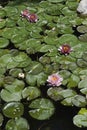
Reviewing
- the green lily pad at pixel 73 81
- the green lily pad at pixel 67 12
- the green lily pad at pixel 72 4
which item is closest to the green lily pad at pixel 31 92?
the green lily pad at pixel 73 81

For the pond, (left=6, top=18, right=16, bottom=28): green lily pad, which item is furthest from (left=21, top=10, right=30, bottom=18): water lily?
(left=6, top=18, right=16, bottom=28): green lily pad

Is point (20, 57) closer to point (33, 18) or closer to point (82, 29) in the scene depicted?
point (33, 18)

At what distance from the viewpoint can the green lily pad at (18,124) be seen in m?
2.14

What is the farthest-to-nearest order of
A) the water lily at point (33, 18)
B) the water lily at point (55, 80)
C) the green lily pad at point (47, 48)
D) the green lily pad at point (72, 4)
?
the green lily pad at point (72, 4)
the water lily at point (33, 18)
the green lily pad at point (47, 48)
the water lily at point (55, 80)

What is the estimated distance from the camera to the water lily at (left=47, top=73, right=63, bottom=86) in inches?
97.3

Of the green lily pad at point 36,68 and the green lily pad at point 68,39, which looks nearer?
the green lily pad at point 36,68

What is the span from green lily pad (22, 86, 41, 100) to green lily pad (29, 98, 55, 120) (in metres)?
0.05

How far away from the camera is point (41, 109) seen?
7.48ft

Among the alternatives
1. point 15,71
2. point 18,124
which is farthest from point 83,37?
point 18,124

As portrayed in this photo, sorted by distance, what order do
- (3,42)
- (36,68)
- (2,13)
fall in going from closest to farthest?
(36,68) → (3,42) → (2,13)

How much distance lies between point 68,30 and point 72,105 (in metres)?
0.98

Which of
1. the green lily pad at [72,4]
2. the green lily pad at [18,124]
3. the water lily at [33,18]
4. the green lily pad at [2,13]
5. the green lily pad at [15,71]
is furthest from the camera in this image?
the green lily pad at [72,4]

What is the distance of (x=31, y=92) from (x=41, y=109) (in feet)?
0.61

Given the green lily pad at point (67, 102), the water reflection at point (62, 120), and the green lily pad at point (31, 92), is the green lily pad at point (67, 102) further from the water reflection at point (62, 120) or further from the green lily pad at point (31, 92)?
the green lily pad at point (31, 92)
